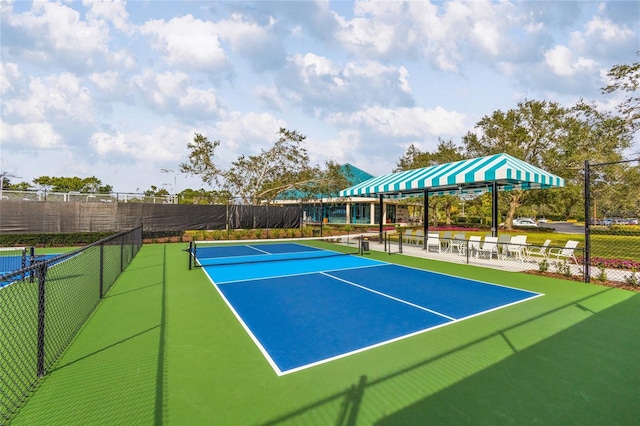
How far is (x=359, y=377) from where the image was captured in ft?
13.1

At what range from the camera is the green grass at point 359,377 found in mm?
3266

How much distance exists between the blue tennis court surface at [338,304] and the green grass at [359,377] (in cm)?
32

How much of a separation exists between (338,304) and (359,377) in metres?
3.17

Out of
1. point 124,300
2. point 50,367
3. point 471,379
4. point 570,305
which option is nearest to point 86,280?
point 124,300

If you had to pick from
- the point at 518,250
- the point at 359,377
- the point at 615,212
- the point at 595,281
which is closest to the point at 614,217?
the point at 615,212

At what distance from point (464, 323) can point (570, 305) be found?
10.5 feet

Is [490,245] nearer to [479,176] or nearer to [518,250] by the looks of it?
[518,250]

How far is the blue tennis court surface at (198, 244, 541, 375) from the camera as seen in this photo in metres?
5.06

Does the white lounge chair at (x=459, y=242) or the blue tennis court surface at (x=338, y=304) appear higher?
the white lounge chair at (x=459, y=242)

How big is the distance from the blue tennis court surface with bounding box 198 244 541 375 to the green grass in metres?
0.32

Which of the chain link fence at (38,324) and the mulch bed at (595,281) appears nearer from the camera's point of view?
the chain link fence at (38,324)

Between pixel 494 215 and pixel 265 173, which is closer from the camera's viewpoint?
pixel 494 215

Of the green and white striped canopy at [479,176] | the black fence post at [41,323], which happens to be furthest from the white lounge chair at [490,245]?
the black fence post at [41,323]

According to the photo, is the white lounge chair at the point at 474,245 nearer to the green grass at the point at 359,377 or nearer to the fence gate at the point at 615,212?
the fence gate at the point at 615,212
